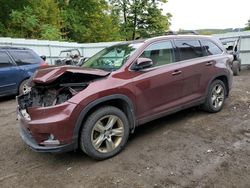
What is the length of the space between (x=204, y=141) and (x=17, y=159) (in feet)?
9.72

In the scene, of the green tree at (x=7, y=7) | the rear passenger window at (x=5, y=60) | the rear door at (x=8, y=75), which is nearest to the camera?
the rear door at (x=8, y=75)

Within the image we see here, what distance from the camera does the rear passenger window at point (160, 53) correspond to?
17.5 feet

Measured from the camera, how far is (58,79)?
446cm

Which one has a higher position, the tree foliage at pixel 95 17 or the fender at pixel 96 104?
the tree foliage at pixel 95 17

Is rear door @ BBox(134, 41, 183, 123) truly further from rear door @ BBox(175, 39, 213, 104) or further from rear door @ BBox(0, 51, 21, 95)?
rear door @ BBox(0, 51, 21, 95)

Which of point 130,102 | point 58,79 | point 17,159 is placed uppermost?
point 58,79

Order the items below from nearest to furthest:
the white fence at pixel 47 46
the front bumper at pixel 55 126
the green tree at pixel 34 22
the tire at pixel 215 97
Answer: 1. the front bumper at pixel 55 126
2. the tire at pixel 215 97
3. the white fence at pixel 47 46
4. the green tree at pixel 34 22

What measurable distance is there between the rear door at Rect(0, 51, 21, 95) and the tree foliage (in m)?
14.7

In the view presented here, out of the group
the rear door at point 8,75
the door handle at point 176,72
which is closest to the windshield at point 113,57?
the door handle at point 176,72

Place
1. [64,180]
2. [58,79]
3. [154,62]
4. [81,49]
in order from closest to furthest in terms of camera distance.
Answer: [64,180] → [58,79] → [154,62] → [81,49]

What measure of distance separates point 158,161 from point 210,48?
3176 millimetres

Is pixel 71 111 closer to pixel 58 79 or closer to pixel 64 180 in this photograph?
pixel 58 79

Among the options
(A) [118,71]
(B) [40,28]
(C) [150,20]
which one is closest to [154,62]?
(A) [118,71]

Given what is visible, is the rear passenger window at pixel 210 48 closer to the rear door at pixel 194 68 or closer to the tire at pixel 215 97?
the rear door at pixel 194 68
